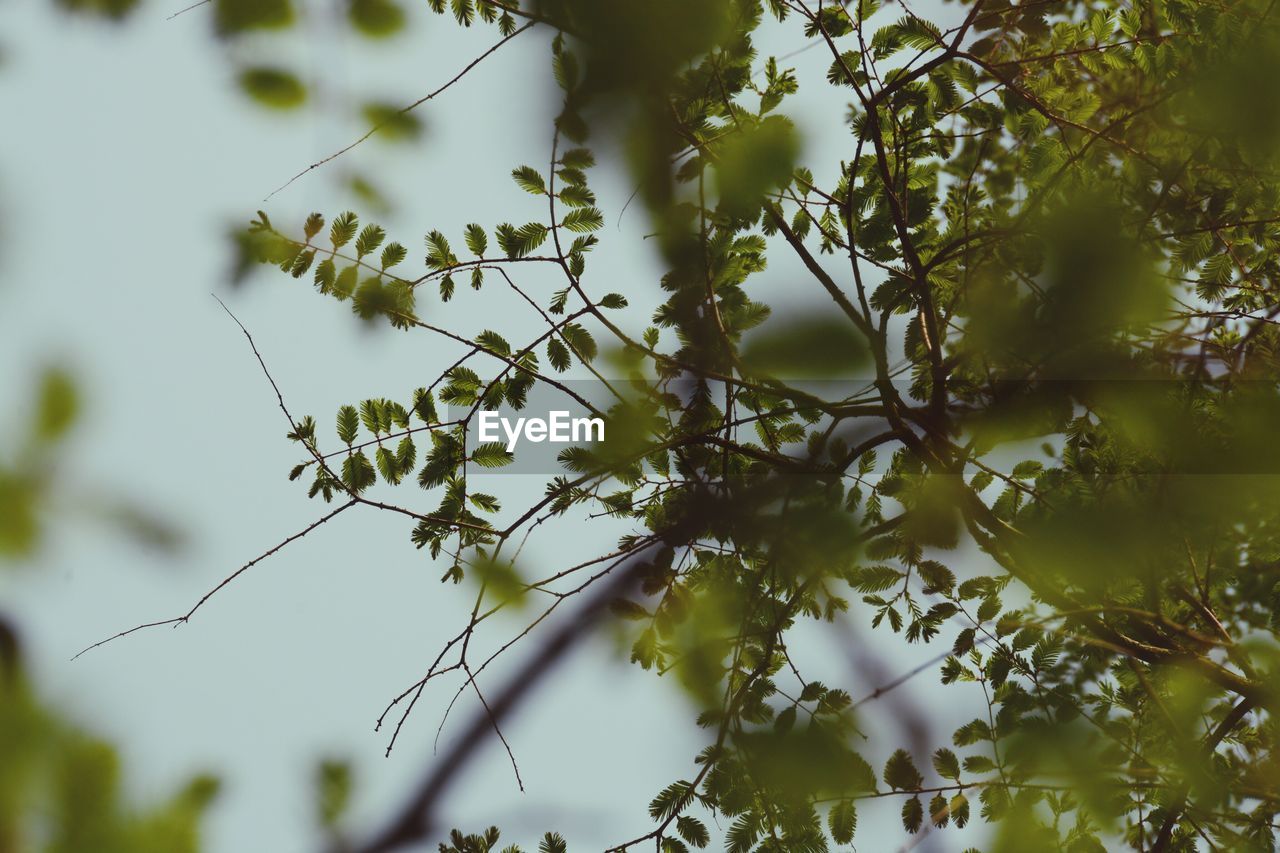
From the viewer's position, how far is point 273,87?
43.2 inches

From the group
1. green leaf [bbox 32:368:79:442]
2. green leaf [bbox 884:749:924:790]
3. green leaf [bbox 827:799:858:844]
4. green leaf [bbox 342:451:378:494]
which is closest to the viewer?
green leaf [bbox 32:368:79:442]

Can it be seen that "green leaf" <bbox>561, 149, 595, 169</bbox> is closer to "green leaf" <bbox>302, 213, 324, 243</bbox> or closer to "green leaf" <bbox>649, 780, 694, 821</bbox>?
"green leaf" <bbox>302, 213, 324, 243</bbox>

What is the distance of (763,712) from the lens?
214cm


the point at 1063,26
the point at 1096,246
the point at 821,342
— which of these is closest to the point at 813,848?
the point at 821,342

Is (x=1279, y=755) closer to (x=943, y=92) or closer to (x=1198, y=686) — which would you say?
(x=1198, y=686)

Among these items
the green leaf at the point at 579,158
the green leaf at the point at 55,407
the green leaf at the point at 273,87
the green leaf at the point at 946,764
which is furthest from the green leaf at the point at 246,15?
the green leaf at the point at 946,764

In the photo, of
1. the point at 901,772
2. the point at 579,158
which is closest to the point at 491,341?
the point at 579,158

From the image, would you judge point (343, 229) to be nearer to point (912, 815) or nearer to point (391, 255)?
point (391, 255)

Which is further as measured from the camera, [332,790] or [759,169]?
[759,169]

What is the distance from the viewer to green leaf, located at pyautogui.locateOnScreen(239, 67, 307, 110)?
1088 mm

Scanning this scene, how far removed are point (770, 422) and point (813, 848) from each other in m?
1.25

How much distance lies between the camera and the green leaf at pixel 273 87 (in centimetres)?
109

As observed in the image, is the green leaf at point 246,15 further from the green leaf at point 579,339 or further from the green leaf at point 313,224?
the green leaf at point 579,339

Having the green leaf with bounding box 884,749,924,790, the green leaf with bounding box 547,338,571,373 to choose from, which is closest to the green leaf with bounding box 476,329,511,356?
the green leaf with bounding box 547,338,571,373
